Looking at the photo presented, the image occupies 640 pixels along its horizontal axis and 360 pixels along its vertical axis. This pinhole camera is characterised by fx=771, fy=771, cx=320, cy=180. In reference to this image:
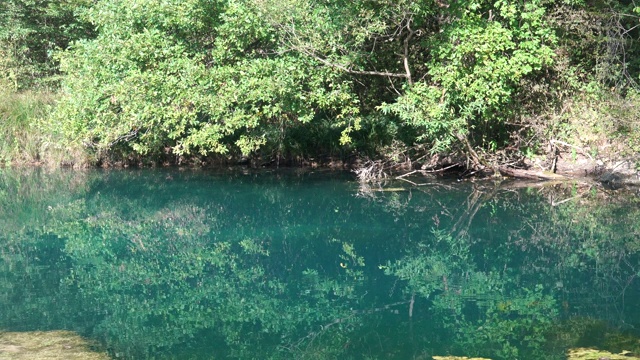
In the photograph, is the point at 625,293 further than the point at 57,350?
Yes

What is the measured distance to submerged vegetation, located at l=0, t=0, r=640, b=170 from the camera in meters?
15.3

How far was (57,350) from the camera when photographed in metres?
7.21

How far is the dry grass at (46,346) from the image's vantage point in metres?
7.03

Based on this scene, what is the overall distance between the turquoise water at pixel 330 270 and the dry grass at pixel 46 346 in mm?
205

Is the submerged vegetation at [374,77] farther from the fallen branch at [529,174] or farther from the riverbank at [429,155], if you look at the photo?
the fallen branch at [529,174]

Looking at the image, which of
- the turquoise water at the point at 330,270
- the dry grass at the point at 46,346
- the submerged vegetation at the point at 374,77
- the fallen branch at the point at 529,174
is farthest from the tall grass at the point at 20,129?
the dry grass at the point at 46,346

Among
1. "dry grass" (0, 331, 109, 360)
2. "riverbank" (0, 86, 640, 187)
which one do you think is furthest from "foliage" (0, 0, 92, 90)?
"dry grass" (0, 331, 109, 360)

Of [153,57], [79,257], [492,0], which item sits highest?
[492,0]

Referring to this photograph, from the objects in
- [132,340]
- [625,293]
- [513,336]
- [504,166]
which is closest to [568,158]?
[504,166]

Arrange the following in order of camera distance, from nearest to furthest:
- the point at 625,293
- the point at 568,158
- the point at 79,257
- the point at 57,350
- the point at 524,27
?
the point at 57,350, the point at 625,293, the point at 79,257, the point at 524,27, the point at 568,158

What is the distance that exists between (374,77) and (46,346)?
39.5ft

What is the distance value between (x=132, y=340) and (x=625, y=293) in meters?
5.38

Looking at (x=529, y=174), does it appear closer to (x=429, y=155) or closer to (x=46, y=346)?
(x=429, y=155)

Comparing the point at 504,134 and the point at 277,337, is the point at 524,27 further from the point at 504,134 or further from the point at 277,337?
the point at 277,337
